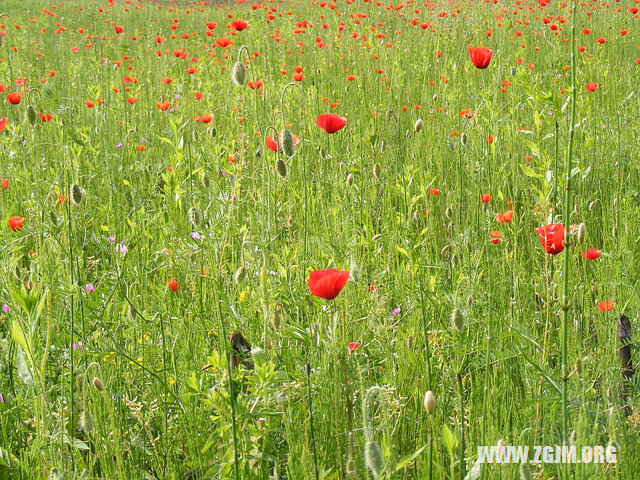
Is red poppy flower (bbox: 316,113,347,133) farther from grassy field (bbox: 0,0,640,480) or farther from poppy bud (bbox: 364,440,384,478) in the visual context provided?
poppy bud (bbox: 364,440,384,478)

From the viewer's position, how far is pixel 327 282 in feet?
4.21

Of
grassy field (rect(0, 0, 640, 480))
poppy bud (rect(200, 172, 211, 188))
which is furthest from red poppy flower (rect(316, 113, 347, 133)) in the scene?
poppy bud (rect(200, 172, 211, 188))

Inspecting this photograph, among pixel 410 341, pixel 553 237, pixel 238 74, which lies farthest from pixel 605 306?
pixel 238 74

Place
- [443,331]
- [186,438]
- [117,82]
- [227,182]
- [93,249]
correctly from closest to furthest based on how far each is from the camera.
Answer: [186,438] < [443,331] < [93,249] < [227,182] < [117,82]

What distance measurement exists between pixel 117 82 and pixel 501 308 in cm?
411

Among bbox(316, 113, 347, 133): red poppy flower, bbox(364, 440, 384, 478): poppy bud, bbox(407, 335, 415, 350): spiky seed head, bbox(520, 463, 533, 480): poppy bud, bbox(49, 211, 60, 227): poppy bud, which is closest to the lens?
bbox(364, 440, 384, 478): poppy bud

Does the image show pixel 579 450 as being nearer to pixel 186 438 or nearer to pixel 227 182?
pixel 186 438

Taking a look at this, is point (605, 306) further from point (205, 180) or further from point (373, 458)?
point (205, 180)

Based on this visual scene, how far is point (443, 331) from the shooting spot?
5.51 ft

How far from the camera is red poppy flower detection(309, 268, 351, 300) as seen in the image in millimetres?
1277

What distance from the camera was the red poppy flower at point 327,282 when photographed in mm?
1277

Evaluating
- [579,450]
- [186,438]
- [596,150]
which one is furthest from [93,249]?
[596,150]

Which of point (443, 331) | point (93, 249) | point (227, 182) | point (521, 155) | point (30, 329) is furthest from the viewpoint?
point (521, 155)

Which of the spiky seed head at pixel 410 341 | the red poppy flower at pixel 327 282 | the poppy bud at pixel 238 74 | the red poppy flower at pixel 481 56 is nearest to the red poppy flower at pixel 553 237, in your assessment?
the spiky seed head at pixel 410 341
